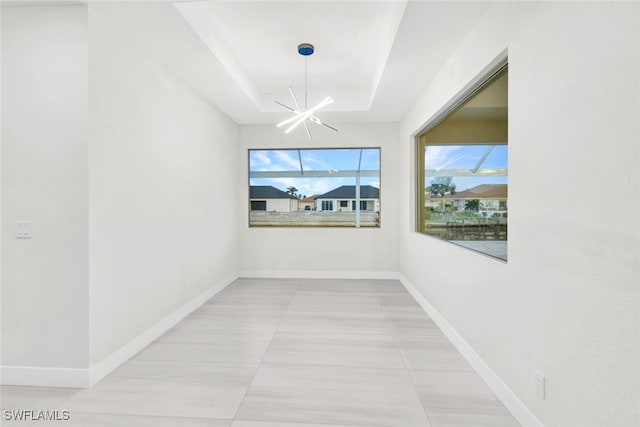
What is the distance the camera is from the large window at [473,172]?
233 cm

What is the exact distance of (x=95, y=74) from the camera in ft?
7.72

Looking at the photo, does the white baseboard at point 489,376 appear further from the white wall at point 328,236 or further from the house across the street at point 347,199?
the house across the street at point 347,199

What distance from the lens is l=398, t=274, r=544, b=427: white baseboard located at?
1.86 meters

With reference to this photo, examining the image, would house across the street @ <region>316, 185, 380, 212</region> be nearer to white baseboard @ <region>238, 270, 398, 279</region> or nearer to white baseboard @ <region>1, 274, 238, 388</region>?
white baseboard @ <region>238, 270, 398, 279</region>

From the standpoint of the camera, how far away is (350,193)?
596 centimetres

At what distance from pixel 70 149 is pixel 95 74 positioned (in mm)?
576

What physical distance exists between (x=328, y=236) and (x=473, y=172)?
3248 mm

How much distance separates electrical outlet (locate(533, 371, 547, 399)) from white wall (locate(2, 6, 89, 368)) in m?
2.86

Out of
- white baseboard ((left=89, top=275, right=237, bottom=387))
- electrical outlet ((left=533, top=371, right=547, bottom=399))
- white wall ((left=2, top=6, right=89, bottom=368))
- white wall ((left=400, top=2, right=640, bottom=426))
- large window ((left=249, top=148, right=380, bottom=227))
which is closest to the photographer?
white wall ((left=400, top=2, right=640, bottom=426))

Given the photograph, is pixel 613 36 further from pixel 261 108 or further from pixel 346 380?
pixel 261 108

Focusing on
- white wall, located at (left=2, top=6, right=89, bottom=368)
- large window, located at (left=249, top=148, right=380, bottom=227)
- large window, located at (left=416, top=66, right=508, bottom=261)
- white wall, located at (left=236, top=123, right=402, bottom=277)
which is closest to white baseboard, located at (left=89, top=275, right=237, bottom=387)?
white wall, located at (left=2, top=6, right=89, bottom=368)

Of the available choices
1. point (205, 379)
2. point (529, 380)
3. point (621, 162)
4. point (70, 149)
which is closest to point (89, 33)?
point (70, 149)

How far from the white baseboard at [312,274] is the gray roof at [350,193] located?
4.43ft

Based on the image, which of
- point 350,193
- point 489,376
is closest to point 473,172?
Answer: point 489,376
